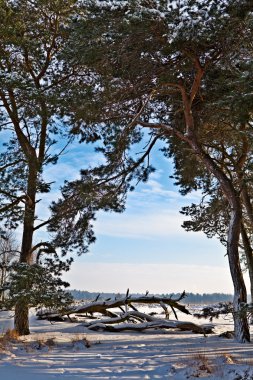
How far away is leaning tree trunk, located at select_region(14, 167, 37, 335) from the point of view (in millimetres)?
11578

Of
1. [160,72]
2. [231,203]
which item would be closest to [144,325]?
[231,203]

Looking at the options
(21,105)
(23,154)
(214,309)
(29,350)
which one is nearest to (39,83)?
(21,105)

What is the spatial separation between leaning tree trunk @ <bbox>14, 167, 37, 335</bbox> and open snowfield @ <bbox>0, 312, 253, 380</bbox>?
82 cm

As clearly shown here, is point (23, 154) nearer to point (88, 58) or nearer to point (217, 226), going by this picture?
point (88, 58)

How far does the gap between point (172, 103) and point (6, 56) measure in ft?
17.7

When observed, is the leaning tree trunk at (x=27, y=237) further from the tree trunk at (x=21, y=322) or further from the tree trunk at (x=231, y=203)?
the tree trunk at (x=231, y=203)

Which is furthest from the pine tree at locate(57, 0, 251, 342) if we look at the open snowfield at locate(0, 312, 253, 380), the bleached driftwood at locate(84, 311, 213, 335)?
the bleached driftwood at locate(84, 311, 213, 335)

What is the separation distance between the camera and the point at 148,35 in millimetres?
9398

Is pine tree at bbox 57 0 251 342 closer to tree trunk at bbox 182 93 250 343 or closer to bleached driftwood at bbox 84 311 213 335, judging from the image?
tree trunk at bbox 182 93 250 343

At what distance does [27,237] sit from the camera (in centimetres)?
1268

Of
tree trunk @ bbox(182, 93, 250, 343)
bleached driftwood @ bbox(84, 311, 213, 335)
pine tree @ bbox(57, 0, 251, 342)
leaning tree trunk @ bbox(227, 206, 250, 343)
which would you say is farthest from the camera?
bleached driftwood @ bbox(84, 311, 213, 335)

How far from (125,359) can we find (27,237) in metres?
5.92

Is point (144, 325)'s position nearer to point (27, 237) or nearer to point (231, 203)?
point (27, 237)

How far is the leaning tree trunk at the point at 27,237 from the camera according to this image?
11.6m
